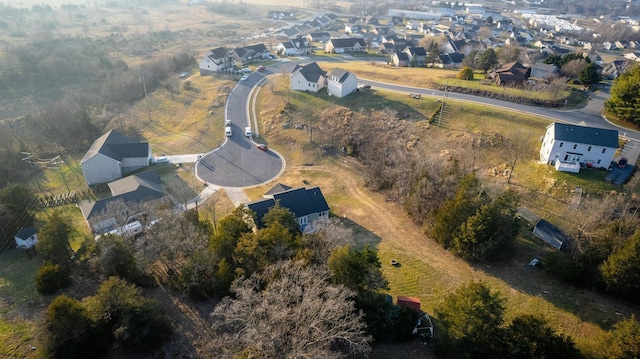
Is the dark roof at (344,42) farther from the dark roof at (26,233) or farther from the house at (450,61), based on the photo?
the dark roof at (26,233)

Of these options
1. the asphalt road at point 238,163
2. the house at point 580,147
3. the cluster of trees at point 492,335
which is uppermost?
the house at point 580,147

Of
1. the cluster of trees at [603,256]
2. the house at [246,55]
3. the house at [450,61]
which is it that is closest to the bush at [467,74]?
the house at [450,61]

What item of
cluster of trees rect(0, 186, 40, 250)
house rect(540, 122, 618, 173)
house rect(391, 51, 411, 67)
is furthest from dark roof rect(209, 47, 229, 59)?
house rect(540, 122, 618, 173)

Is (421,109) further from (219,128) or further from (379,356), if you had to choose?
(379,356)

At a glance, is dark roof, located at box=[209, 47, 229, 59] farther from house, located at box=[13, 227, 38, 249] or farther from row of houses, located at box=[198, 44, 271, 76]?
house, located at box=[13, 227, 38, 249]

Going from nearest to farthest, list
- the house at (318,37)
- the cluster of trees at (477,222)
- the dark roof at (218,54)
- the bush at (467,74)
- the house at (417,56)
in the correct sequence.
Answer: the cluster of trees at (477,222) → the bush at (467,74) → the dark roof at (218,54) → the house at (417,56) → the house at (318,37)

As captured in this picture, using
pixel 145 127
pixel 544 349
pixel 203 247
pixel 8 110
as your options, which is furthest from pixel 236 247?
pixel 8 110
